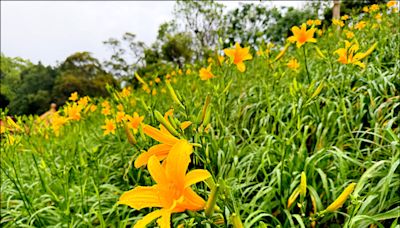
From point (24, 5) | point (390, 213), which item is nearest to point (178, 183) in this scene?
point (390, 213)

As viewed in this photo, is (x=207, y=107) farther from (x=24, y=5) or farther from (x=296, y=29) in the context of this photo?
(x=24, y=5)

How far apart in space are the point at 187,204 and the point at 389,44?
2889mm

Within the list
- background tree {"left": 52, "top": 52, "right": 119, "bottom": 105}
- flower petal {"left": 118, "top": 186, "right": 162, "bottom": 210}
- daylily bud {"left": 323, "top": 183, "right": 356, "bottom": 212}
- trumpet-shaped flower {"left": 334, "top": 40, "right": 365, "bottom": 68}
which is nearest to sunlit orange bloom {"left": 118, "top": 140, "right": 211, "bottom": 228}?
flower petal {"left": 118, "top": 186, "right": 162, "bottom": 210}

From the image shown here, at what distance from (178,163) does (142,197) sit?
96 mm

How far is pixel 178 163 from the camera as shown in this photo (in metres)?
0.53

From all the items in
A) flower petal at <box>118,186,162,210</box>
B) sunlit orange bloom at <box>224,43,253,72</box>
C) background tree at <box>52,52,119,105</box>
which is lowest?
background tree at <box>52,52,119,105</box>

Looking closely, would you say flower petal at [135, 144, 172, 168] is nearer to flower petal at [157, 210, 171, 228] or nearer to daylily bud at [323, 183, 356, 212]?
flower petal at [157, 210, 171, 228]

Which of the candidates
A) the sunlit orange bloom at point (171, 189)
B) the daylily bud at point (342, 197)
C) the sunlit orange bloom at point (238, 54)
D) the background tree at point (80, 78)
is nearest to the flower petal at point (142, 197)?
the sunlit orange bloom at point (171, 189)

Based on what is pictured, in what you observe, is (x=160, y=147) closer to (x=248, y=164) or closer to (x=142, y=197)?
(x=142, y=197)

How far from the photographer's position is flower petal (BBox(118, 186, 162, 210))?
546 millimetres

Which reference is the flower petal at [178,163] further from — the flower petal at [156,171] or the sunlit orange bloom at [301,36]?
the sunlit orange bloom at [301,36]

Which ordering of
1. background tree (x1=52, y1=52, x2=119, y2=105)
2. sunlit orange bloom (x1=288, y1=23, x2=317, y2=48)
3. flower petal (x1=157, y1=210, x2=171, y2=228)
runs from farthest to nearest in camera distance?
background tree (x1=52, y1=52, x2=119, y2=105)
sunlit orange bloom (x1=288, y1=23, x2=317, y2=48)
flower petal (x1=157, y1=210, x2=171, y2=228)

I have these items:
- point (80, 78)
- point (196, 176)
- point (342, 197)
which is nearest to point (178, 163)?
point (196, 176)

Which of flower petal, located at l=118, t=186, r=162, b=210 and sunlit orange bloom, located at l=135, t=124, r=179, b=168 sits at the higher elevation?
sunlit orange bloom, located at l=135, t=124, r=179, b=168
